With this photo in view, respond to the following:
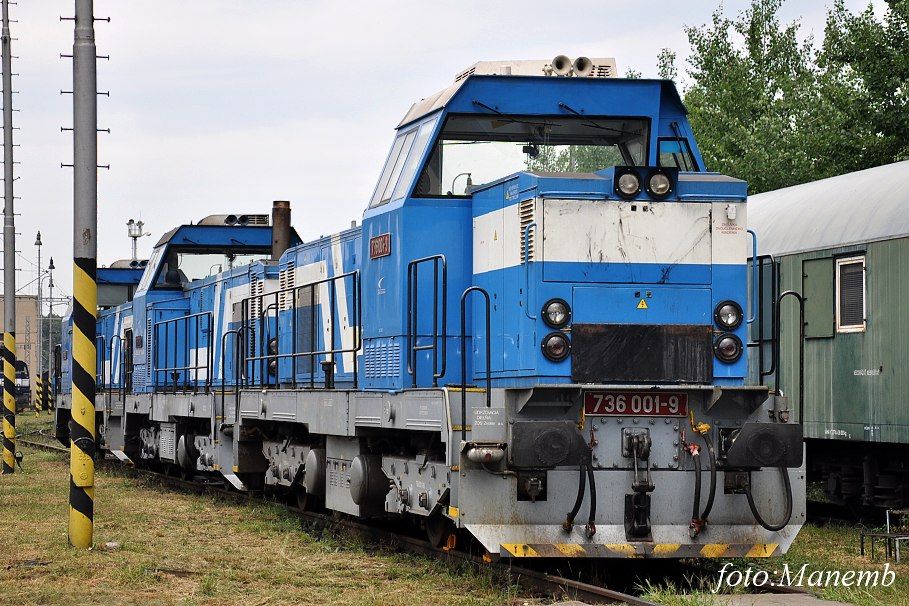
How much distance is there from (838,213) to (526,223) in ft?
20.8

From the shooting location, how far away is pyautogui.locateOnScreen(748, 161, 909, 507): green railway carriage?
41.8 feet

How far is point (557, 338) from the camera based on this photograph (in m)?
8.75

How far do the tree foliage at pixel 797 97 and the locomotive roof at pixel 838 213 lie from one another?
6302mm

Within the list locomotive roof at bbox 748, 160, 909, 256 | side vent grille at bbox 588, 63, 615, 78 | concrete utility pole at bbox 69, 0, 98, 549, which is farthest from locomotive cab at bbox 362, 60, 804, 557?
locomotive roof at bbox 748, 160, 909, 256

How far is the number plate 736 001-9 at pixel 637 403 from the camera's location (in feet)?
28.3

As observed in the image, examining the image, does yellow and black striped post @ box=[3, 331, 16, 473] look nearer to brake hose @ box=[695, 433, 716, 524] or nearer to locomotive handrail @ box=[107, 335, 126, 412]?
locomotive handrail @ box=[107, 335, 126, 412]

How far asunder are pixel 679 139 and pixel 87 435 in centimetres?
565

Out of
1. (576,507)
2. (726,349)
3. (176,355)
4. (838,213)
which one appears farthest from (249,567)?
(176,355)

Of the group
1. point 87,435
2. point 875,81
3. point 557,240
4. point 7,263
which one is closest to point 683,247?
point 557,240

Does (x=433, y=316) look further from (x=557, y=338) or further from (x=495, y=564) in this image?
(x=495, y=564)

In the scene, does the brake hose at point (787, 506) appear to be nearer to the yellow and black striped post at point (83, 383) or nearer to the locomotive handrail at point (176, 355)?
the yellow and black striped post at point (83, 383)

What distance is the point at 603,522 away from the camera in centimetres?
852

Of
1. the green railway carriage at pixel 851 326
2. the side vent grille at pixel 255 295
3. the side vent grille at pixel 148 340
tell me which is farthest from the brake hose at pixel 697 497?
the side vent grille at pixel 148 340

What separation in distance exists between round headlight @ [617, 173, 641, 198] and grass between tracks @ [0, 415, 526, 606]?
2833mm
